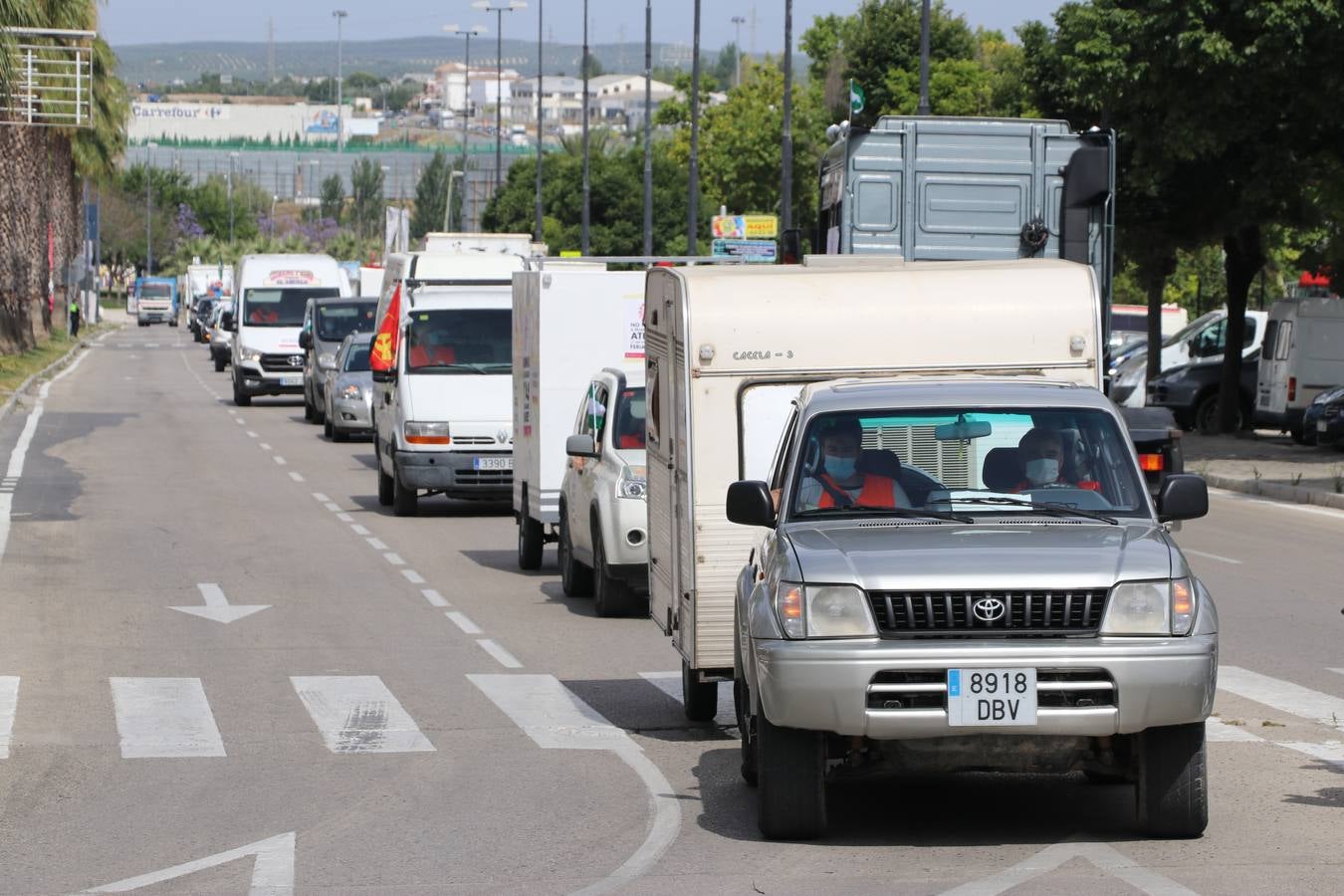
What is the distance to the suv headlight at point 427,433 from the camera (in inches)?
900

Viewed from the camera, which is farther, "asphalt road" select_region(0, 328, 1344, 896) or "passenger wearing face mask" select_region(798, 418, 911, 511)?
"passenger wearing face mask" select_region(798, 418, 911, 511)

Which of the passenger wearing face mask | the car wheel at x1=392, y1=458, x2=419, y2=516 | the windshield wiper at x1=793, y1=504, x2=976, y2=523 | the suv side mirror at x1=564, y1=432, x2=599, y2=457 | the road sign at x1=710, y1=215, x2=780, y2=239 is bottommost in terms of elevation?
the car wheel at x1=392, y1=458, x2=419, y2=516

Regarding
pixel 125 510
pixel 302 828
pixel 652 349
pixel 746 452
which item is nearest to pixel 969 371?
pixel 746 452

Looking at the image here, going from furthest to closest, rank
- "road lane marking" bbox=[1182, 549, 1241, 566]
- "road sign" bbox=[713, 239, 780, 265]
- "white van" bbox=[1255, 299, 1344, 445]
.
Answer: "road sign" bbox=[713, 239, 780, 265], "white van" bbox=[1255, 299, 1344, 445], "road lane marking" bbox=[1182, 549, 1241, 566]

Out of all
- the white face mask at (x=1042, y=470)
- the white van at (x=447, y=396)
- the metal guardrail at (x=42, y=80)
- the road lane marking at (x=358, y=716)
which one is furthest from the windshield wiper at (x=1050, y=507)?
the metal guardrail at (x=42, y=80)

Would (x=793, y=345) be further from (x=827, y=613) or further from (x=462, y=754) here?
(x=827, y=613)

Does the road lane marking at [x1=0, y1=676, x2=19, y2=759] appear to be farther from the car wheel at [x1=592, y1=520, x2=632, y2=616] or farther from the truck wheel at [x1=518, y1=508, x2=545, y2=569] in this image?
the truck wheel at [x1=518, y1=508, x2=545, y2=569]

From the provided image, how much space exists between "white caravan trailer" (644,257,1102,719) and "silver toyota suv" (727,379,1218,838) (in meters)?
1.65

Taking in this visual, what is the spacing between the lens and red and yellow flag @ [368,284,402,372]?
27.0 meters

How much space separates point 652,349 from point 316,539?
9.98m

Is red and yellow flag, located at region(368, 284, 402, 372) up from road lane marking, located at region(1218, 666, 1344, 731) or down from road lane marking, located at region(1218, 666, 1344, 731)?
up

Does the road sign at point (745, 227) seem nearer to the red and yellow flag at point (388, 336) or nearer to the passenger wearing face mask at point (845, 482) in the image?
the red and yellow flag at point (388, 336)

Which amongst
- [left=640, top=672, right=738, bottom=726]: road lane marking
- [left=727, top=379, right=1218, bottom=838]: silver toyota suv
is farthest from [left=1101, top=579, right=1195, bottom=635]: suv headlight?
[left=640, top=672, right=738, bottom=726]: road lane marking

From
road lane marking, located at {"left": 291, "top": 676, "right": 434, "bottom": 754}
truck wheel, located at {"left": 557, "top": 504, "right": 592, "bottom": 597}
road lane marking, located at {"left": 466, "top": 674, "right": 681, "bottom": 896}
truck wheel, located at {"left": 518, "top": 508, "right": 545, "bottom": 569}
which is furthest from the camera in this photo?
truck wheel, located at {"left": 518, "top": 508, "right": 545, "bottom": 569}
